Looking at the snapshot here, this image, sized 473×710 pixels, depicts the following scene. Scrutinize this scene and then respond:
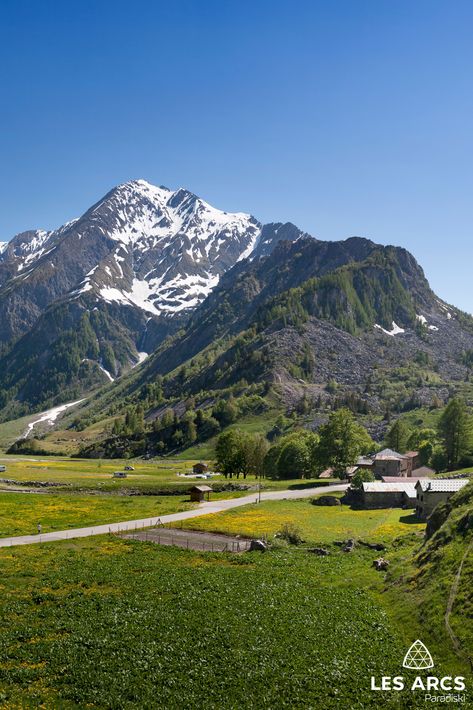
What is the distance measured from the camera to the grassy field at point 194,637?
25953mm

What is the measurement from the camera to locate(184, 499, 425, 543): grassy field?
2539 inches

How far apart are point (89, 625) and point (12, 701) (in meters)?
8.98

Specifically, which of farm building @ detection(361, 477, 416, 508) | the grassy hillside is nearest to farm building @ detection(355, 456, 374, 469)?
farm building @ detection(361, 477, 416, 508)

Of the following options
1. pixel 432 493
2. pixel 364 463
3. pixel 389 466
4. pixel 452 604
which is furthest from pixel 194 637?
pixel 364 463

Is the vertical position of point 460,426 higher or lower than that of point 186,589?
higher

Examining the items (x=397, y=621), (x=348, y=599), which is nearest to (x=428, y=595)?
(x=397, y=621)

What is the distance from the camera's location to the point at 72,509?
89.0m

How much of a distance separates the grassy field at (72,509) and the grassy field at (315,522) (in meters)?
13.3

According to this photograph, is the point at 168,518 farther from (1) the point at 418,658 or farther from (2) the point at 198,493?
(1) the point at 418,658

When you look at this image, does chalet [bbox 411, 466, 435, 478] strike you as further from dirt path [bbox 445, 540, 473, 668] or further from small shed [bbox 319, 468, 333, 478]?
dirt path [bbox 445, 540, 473, 668]

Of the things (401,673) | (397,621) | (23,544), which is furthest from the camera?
(23,544)

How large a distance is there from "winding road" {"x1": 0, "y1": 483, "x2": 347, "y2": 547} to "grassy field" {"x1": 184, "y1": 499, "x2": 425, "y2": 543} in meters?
4.80

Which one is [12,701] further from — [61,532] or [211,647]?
[61,532]

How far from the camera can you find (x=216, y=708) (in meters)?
24.7
